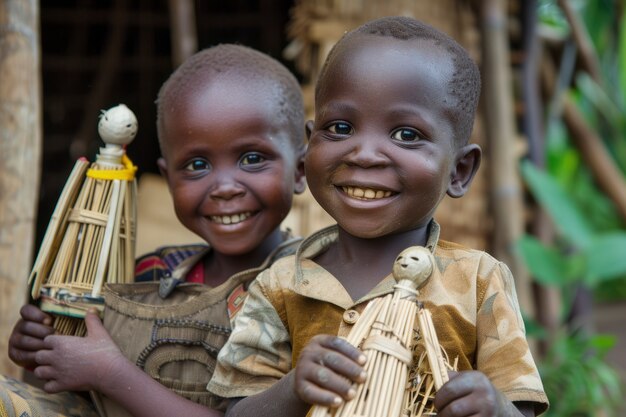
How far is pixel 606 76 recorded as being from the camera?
6766mm

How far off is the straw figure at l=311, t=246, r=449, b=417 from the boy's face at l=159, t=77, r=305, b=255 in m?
0.77

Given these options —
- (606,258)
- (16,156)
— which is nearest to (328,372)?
(16,156)

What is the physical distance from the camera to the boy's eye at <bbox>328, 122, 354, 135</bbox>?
1.92 metres

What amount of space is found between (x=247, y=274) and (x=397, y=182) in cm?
63

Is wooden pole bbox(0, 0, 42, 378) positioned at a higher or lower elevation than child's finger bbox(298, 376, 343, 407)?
higher

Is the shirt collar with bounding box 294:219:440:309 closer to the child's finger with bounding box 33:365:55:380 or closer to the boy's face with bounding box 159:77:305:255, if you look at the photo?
the boy's face with bounding box 159:77:305:255

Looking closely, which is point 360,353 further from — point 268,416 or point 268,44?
point 268,44

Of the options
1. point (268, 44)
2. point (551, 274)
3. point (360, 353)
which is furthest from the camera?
point (268, 44)

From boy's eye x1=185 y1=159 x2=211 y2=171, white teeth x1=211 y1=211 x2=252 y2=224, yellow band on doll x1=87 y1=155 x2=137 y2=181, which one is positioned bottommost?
white teeth x1=211 y1=211 x2=252 y2=224

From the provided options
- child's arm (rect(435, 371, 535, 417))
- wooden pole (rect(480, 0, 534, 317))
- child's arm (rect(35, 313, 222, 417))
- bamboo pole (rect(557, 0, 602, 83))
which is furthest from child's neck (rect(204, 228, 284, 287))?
bamboo pole (rect(557, 0, 602, 83))

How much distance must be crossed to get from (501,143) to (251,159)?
242 centimetres

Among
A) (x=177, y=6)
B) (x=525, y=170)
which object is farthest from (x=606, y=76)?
(x=177, y=6)

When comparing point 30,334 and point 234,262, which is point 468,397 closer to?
point 234,262

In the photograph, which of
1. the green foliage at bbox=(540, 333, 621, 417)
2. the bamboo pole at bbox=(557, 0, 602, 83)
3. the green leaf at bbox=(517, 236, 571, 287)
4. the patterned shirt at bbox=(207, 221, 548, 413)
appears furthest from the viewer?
the bamboo pole at bbox=(557, 0, 602, 83)
